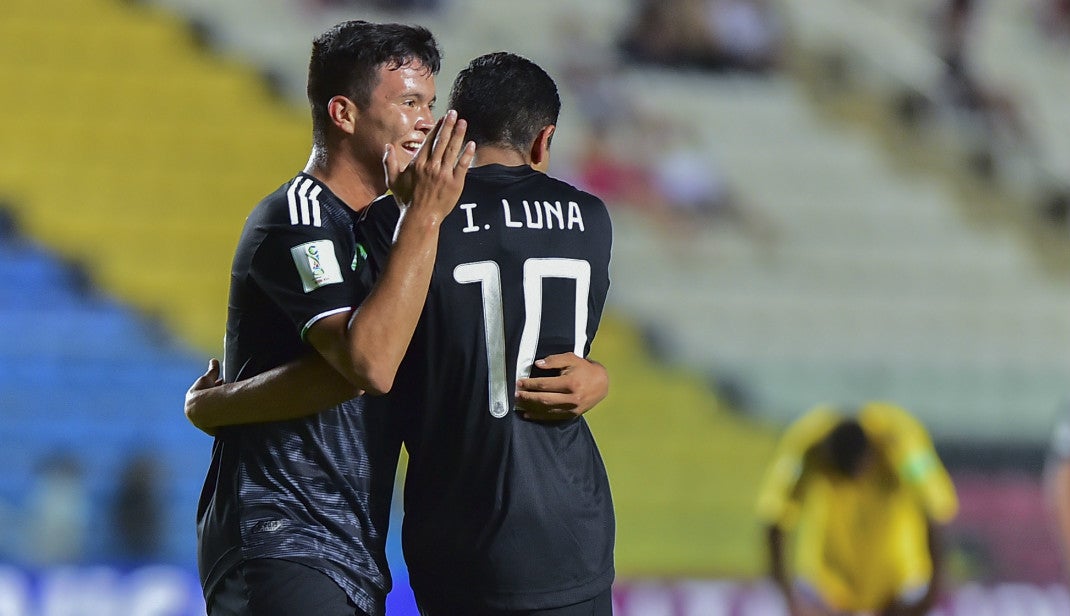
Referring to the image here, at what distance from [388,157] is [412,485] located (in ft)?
1.96

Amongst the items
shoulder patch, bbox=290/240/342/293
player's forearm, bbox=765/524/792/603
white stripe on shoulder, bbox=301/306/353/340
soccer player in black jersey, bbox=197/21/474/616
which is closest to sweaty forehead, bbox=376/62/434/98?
soccer player in black jersey, bbox=197/21/474/616

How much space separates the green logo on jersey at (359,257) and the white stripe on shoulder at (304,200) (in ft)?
0.35

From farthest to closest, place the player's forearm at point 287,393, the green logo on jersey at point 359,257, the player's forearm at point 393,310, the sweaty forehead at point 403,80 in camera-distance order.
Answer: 1. the sweaty forehead at point 403,80
2. the green logo on jersey at point 359,257
3. the player's forearm at point 287,393
4. the player's forearm at point 393,310

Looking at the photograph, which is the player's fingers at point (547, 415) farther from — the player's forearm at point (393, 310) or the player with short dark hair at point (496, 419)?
the player's forearm at point (393, 310)

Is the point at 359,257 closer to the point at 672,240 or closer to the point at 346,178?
the point at 346,178

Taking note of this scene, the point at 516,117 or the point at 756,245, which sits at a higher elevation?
the point at 516,117

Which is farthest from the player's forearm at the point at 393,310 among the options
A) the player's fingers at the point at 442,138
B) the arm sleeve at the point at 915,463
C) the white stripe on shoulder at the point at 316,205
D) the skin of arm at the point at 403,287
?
the arm sleeve at the point at 915,463

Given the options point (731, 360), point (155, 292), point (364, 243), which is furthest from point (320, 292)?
point (731, 360)

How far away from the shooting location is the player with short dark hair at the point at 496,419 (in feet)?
8.21

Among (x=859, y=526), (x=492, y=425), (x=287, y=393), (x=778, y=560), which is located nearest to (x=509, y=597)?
(x=492, y=425)

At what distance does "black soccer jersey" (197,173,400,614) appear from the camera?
8.17ft

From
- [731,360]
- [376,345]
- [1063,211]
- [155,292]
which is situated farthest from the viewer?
[1063,211]

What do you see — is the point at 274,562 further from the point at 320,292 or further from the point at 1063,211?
the point at 1063,211

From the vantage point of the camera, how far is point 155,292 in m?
7.98
